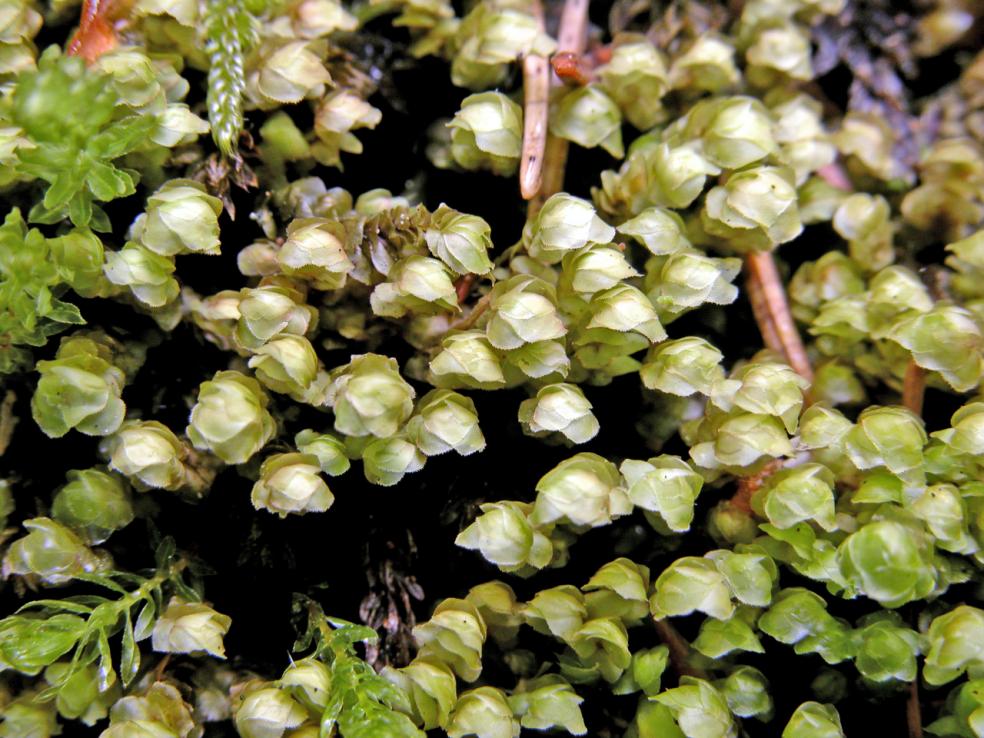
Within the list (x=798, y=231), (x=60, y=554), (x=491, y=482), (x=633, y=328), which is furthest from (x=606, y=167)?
(x=60, y=554)

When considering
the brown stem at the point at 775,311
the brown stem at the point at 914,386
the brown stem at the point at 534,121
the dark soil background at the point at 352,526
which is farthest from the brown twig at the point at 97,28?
the brown stem at the point at 914,386

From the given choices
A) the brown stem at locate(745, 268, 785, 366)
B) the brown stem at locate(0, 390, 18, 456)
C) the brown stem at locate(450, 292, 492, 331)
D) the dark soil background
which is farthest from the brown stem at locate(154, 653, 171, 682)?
the brown stem at locate(745, 268, 785, 366)

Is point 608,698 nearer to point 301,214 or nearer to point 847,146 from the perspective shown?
point 301,214

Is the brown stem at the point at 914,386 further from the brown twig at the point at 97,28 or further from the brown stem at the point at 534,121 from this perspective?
the brown twig at the point at 97,28

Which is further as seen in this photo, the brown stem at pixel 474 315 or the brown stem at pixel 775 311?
the brown stem at pixel 775 311

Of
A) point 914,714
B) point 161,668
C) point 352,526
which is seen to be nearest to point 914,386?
point 914,714
